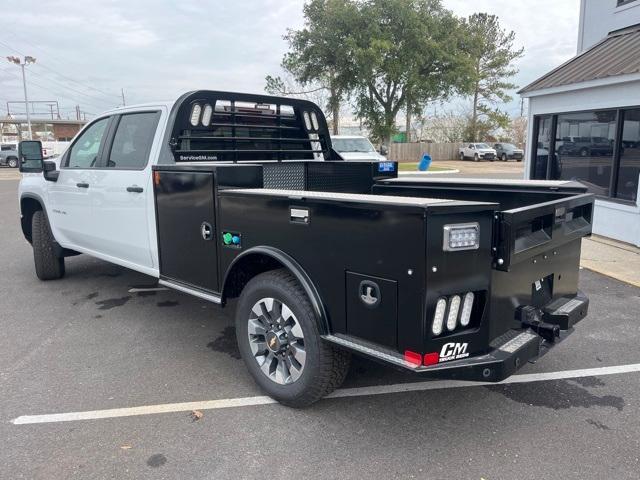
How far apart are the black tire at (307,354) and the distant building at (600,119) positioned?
7.12 meters

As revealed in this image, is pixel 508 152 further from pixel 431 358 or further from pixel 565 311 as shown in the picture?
pixel 431 358

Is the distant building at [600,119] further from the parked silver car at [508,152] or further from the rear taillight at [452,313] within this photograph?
the parked silver car at [508,152]

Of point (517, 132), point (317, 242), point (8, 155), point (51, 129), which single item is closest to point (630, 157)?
point (317, 242)

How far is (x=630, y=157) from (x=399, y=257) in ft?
25.7

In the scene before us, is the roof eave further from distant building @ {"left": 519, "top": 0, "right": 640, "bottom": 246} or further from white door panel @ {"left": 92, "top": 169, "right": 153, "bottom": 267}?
white door panel @ {"left": 92, "top": 169, "right": 153, "bottom": 267}

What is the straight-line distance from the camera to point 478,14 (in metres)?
47.6

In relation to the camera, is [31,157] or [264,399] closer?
[264,399]

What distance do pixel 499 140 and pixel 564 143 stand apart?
4169 centimetres

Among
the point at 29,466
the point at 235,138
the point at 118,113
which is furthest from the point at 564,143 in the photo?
the point at 29,466

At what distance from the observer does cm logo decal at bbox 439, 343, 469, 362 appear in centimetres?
275

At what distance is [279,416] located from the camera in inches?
135

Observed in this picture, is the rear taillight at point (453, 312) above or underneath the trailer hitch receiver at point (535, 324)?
above

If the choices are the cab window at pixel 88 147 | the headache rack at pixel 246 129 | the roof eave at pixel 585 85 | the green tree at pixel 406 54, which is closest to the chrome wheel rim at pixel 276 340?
the headache rack at pixel 246 129

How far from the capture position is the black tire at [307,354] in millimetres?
3178
